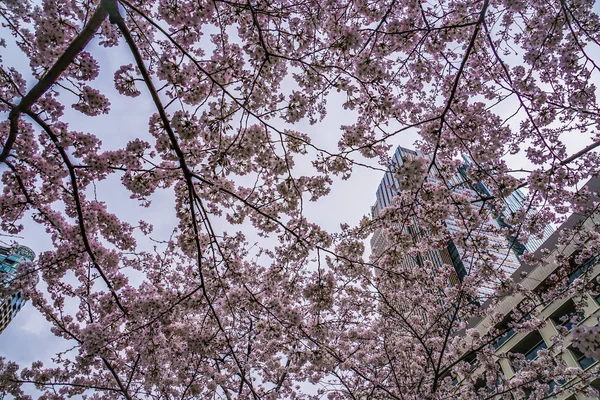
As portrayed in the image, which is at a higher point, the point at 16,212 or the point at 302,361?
the point at 16,212

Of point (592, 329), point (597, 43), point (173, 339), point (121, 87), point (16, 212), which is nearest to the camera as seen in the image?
point (592, 329)

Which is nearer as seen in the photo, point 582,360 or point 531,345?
point 582,360

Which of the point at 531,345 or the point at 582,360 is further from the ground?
the point at 531,345

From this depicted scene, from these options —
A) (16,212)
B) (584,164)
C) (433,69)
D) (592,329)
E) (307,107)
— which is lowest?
(592,329)

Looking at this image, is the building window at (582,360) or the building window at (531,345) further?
the building window at (531,345)

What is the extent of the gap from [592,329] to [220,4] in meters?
6.17

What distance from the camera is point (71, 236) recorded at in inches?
229

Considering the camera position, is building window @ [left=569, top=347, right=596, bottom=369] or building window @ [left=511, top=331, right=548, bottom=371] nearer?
building window @ [left=569, top=347, right=596, bottom=369]

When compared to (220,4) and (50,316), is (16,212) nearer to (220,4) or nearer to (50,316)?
(50,316)

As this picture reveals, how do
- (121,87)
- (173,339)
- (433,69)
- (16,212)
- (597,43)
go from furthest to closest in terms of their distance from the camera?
(173,339) < (433,69) < (16,212) < (597,43) < (121,87)

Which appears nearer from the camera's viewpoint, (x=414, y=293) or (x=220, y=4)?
(x=220, y=4)

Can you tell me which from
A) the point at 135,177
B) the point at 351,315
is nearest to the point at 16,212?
the point at 135,177

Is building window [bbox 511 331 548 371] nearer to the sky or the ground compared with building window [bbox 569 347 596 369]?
nearer to the sky

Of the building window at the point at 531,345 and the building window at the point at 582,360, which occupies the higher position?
the building window at the point at 531,345
